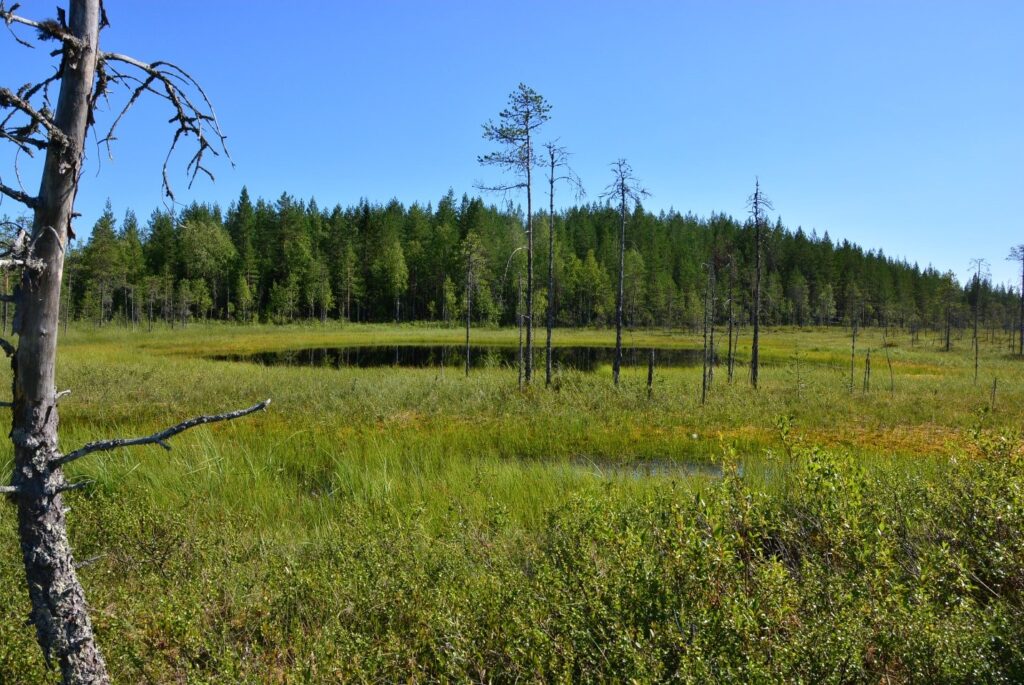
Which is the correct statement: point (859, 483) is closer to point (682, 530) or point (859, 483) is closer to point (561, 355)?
point (682, 530)

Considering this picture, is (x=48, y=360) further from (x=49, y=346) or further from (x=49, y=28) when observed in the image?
(x=49, y=28)

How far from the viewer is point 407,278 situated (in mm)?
82062

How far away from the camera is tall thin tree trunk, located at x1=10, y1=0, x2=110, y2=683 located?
2.30 meters

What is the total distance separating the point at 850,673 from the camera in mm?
2506

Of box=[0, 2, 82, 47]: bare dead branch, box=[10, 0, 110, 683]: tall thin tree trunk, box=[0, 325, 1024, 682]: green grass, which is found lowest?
box=[0, 325, 1024, 682]: green grass

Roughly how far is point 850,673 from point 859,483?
2132 mm

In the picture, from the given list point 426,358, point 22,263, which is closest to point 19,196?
point 22,263

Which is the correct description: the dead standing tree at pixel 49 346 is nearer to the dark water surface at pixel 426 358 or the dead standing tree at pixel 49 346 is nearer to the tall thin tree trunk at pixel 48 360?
the tall thin tree trunk at pixel 48 360

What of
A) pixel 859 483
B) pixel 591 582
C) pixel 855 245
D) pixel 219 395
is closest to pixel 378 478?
pixel 591 582

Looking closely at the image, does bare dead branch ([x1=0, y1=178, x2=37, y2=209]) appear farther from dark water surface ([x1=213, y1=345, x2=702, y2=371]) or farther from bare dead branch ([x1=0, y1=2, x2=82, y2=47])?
dark water surface ([x1=213, y1=345, x2=702, y2=371])

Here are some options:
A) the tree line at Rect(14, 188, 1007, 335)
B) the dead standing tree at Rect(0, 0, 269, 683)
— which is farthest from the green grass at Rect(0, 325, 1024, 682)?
the tree line at Rect(14, 188, 1007, 335)

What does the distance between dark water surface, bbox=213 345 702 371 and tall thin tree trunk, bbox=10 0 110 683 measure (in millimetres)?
26834

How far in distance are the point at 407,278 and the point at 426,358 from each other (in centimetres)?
4568

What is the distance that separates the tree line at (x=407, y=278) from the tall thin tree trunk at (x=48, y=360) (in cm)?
5902
